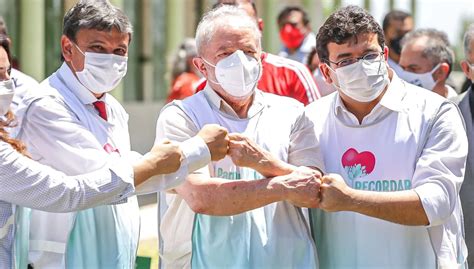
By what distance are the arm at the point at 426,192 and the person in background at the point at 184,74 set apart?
4131mm

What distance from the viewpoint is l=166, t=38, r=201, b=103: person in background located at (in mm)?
8635

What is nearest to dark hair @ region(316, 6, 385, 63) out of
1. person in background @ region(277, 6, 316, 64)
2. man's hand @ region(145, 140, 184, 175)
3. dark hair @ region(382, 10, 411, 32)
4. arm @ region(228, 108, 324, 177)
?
arm @ region(228, 108, 324, 177)

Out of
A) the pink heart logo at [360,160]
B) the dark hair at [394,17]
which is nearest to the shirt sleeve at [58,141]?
the pink heart logo at [360,160]

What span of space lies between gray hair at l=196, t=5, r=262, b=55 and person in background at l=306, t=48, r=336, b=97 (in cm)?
247

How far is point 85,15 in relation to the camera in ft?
15.0

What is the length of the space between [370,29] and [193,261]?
134 cm

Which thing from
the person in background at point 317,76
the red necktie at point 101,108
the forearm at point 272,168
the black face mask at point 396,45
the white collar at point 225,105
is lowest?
the person in background at point 317,76

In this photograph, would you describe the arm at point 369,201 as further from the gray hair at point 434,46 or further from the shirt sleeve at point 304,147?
the gray hair at point 434,46

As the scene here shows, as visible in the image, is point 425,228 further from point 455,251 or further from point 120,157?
point 120,157

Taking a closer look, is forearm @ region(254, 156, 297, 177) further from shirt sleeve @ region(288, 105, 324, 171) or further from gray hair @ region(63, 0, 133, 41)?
gray hair @ region(63, 0, 133, 41)

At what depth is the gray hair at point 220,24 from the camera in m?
4.55

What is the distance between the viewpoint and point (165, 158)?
13.3ft

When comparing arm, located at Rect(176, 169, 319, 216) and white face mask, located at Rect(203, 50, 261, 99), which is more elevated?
white face mask, located at Rect(203, 50, 261, 99)

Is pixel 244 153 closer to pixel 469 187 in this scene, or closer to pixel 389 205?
pixel 389 205
